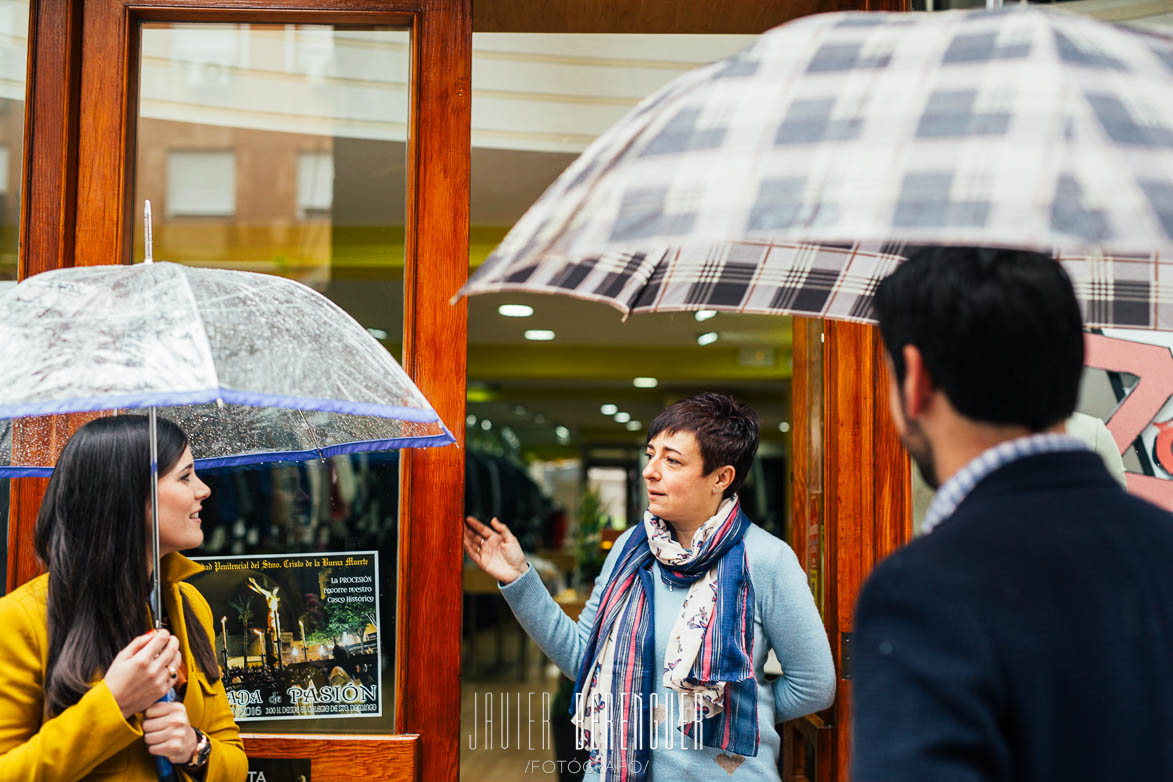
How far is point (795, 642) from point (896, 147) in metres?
1.52

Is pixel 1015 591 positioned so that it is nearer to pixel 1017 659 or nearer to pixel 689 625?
pixel 1017 659

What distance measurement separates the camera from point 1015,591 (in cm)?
95

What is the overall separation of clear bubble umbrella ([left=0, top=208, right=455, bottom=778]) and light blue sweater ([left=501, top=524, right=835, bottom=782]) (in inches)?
29.2

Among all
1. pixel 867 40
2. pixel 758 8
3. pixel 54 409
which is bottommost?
pixel 54 409

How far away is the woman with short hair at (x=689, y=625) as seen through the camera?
230 centimetres

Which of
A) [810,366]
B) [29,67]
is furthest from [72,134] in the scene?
[810,366]

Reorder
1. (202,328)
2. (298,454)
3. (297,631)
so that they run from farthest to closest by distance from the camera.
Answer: (297,631) < (298,454) < (202,328)

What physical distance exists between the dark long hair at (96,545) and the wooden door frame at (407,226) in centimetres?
87

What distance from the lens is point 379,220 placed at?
3006 millimetres

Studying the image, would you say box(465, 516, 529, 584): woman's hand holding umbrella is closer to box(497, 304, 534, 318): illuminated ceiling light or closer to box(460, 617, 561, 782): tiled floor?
box(460, 617, 561, 782): tiled floor

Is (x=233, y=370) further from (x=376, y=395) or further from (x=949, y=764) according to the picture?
(x=949, y=764)

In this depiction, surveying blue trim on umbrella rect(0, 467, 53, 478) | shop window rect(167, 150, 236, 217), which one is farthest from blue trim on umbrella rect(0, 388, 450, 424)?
shop window rect(167, 150, 236, 217)

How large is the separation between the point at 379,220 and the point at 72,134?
31.7 inches

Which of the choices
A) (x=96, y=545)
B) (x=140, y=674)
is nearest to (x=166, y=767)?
(x=140, y=674)
